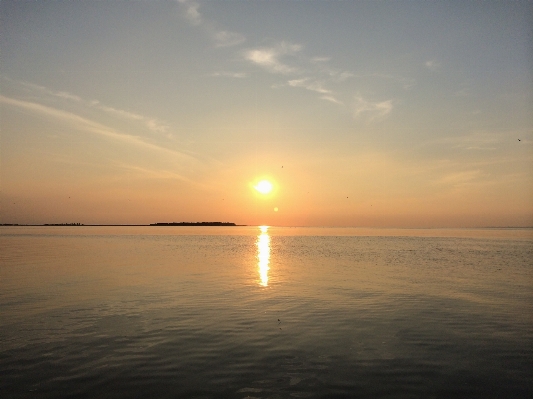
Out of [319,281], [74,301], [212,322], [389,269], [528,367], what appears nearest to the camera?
[528,367]

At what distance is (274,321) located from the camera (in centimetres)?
1967

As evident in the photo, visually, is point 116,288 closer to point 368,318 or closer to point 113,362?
point 113,362

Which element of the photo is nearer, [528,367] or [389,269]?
[528,367]

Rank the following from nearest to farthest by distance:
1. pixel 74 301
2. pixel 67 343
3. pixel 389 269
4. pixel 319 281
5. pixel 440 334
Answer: pixel 67 343 < pixel 440 334 < pixel 74 301 < pixel 319 281 < pixel 389 269

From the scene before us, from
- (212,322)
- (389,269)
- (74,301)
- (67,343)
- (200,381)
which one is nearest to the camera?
(200,381)

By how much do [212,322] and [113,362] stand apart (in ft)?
A: 21.0

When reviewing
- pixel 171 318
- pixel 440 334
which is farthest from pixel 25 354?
pixel 440 334

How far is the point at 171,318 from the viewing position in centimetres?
2002

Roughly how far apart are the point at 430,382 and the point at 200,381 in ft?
24.7

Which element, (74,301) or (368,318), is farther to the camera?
(74,301)

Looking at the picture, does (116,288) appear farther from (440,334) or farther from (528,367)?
(528,367)

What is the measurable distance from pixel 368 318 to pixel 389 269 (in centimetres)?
2399

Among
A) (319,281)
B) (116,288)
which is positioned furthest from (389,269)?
(116,288)

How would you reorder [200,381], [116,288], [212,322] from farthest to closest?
[116,288], [212,322], [200,381]
